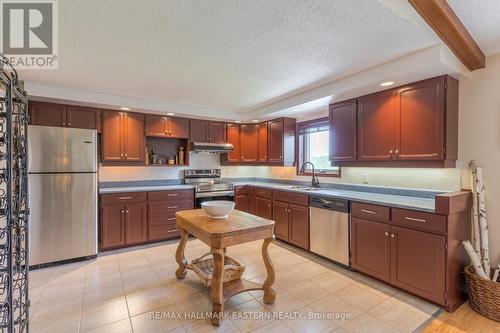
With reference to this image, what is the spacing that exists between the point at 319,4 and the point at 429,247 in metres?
2.21

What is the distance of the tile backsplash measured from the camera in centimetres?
265

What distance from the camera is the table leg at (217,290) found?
1.99 metres

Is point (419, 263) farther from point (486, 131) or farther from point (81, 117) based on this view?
point (81, 117)

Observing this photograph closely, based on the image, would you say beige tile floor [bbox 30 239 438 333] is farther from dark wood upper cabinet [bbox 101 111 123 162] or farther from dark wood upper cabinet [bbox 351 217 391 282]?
dark wood upper cabinet [bbox 101 111 123 162]

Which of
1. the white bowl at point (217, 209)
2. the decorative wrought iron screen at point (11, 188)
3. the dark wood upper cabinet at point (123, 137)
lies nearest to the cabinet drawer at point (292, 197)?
the white bowl at point (217, 209)

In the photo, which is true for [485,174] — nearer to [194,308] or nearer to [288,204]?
[288,204]

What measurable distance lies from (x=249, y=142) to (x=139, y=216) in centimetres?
246

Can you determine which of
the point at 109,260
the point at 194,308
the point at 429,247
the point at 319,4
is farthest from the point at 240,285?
the point at 319,4

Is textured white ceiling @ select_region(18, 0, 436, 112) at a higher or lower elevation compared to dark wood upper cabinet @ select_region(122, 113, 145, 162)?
higher

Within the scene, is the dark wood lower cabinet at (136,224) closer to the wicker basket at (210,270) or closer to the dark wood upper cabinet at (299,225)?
the wicker basket at (210,270)

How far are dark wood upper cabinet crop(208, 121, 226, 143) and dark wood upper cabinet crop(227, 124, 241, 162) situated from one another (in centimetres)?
12

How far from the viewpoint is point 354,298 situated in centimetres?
236

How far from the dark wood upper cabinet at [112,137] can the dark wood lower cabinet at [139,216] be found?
0.64 metres

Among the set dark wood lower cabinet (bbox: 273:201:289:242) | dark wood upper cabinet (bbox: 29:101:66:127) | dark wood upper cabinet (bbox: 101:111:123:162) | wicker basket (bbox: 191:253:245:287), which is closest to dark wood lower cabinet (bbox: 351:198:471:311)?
dark wood lower cabinet (bbox: 273:201:289:242)
